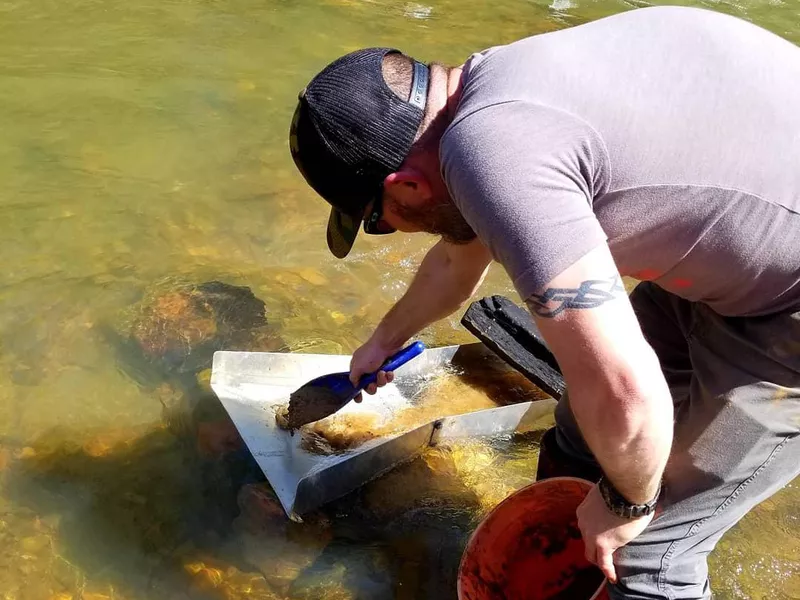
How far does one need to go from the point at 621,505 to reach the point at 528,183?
816 mm

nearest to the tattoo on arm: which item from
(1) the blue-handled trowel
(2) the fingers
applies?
(2) the fingers

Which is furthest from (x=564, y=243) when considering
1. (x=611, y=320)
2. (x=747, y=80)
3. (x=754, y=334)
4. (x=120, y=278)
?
(x=120, y=278)

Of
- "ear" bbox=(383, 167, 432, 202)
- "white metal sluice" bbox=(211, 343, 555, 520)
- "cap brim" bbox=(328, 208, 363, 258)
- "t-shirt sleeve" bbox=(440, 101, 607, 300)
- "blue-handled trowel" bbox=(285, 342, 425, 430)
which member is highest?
"t-shirt sleeve" bbox=(440, 101, 607, 300)

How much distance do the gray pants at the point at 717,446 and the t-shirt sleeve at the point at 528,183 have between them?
2.04 ft

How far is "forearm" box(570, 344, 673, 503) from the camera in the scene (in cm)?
142

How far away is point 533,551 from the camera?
94.1 inches

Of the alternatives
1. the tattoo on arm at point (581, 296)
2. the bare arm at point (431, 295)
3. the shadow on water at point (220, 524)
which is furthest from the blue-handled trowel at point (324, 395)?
the tattoo on arm at point (581, 296)

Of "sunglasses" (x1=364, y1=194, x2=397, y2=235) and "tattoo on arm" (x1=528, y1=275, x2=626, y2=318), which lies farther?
"sunglasses" (x1=364, y1=194, x2=397, y2=235)

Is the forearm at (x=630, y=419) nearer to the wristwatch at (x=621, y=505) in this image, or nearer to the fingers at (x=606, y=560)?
the wristwatch at (x=621, y=505)

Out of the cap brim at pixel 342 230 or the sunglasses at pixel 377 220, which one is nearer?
the sunglasses at pixel 377 220

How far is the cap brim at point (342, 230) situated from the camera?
71.5 inches

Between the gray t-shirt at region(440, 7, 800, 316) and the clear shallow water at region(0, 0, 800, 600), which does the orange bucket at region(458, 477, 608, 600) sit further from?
the gray t-shirt at region(440, 7, 800, 316)

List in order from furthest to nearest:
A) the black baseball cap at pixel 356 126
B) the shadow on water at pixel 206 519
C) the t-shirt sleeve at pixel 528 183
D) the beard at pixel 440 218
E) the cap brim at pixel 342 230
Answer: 1. the shadow on water at pixel 206 519
2. the cap brim at pixel 342 230
3. the beard at pixel 440 218
4. the black baseball cap at pixel 356 126
5. the t-shirt sleeve at pixel 528 183

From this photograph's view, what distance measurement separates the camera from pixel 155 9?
602 centimetres
